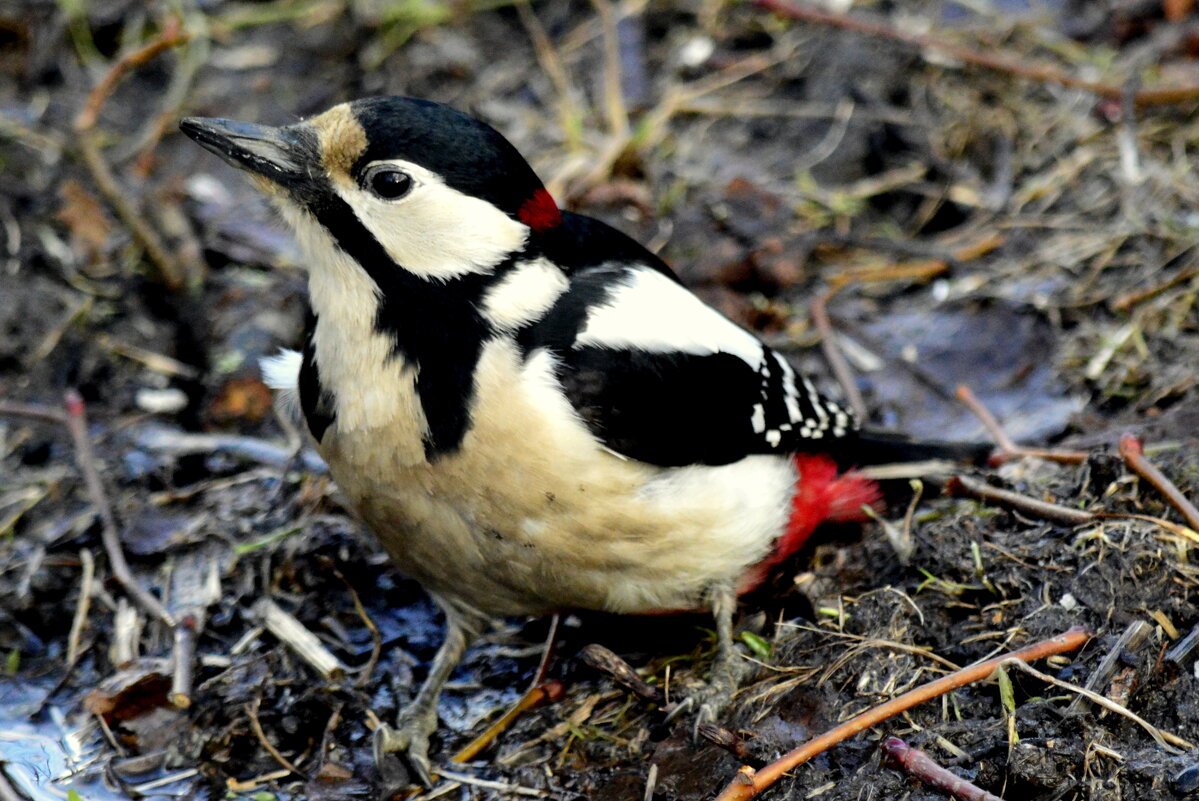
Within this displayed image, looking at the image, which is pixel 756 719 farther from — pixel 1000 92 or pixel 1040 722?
pixel 1000 92

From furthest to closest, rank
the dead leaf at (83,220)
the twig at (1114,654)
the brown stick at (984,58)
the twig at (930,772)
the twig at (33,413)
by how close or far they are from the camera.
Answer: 1. the brown stick at (984,58)
2. the dead leaf at (83,220)
3. the twig at (33,413)
4. the twig at (1114,654)
5. the twig at (930,772)

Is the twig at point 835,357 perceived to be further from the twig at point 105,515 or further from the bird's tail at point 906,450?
the twig at point 105,515

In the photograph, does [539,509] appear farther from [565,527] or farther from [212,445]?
[212,445]

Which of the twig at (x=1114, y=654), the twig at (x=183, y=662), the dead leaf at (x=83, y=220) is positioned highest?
the dead leaf at (x=83, y=220)

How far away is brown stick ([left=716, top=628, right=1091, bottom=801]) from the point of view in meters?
2.88

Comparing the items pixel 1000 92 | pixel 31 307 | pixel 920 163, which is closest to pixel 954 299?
pixel 920 163

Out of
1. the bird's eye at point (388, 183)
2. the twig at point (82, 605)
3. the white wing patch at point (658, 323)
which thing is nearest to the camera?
the bird's eye at point (388, 183)

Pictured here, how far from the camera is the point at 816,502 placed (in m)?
3.76

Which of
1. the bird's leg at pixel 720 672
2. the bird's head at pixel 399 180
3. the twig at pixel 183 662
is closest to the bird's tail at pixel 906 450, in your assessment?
the bird's leg at pixel 720 672

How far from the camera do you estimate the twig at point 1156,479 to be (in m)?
3.18

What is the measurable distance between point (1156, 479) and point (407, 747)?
204 centimetres

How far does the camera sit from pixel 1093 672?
2.91 m

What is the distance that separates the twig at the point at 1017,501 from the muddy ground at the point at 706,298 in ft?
0.11

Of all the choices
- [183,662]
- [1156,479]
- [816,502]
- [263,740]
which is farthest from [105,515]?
[1156,479]
